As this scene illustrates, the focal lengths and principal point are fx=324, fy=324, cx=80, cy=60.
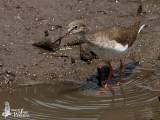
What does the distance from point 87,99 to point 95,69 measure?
138 centimetres

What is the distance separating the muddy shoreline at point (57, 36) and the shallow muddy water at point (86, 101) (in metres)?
0.41

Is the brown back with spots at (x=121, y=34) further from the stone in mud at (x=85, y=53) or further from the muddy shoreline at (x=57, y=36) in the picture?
the stone in mud at (x=85, y=53)

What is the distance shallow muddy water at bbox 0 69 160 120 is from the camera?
6.54m

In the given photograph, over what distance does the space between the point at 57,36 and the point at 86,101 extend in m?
2.82

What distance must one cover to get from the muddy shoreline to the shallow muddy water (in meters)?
0.41

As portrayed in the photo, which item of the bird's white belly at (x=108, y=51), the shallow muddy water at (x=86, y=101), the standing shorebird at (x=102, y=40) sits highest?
the standing shorebird at (x=102, y=40)

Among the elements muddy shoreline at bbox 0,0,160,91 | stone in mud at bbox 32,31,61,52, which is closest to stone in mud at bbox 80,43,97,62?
muddy shoreline at bbox 0,0,160,91

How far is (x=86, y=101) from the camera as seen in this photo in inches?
283

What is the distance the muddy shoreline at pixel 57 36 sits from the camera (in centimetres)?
831

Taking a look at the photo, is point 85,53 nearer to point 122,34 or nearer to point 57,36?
point 122,34

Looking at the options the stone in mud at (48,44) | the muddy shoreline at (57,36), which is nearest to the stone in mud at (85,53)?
the muddy shoreline at (57,36)

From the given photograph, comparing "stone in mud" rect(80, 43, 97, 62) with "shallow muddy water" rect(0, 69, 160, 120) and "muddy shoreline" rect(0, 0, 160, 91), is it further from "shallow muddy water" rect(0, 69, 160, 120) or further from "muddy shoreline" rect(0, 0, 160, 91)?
"shallow muddy water" rect(0, 69, 160, 120)

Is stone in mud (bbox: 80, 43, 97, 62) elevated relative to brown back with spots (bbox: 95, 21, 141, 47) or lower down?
lower down

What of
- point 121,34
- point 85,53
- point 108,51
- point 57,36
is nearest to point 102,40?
point 108,51
